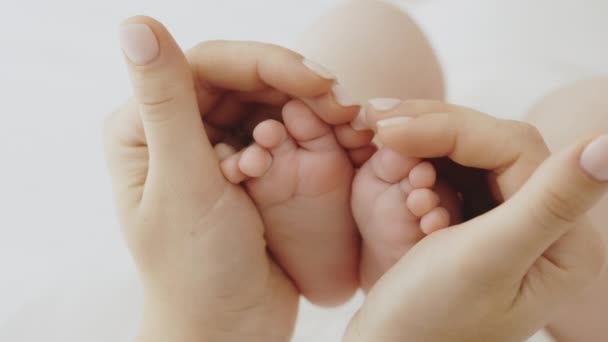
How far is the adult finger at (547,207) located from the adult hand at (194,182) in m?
0.20

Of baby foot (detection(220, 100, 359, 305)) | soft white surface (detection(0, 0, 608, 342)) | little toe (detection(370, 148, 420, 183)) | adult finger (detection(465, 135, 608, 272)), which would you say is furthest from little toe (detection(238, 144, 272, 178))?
soft white surface (detection(0, 0, 608, 342))

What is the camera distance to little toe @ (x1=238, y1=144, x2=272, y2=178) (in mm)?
625

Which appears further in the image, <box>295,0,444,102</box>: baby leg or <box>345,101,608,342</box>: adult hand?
<box>295,0,444,102</box>: baby leg

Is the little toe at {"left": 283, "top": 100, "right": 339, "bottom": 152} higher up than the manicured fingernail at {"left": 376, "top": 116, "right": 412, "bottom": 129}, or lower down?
lower down

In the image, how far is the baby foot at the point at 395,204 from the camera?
592mm

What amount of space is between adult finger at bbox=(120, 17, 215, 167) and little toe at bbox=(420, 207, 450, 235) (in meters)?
0.21

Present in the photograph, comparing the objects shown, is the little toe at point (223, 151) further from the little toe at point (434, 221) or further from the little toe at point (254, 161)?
the little toe at point (434, 221)

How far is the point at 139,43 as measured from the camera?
0.56 meters

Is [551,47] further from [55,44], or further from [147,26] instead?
[55,44]

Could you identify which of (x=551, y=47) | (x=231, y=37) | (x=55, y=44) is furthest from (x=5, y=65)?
(x=551, y=47)

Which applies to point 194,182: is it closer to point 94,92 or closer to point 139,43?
point 139,43

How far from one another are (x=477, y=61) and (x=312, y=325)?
0.53 metres

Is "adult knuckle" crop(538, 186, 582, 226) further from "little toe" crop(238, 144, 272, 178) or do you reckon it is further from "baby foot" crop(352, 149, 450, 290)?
"little toe" crop(238, 144, 272, 178)

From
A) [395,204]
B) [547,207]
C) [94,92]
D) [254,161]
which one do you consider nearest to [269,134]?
[254,161]
